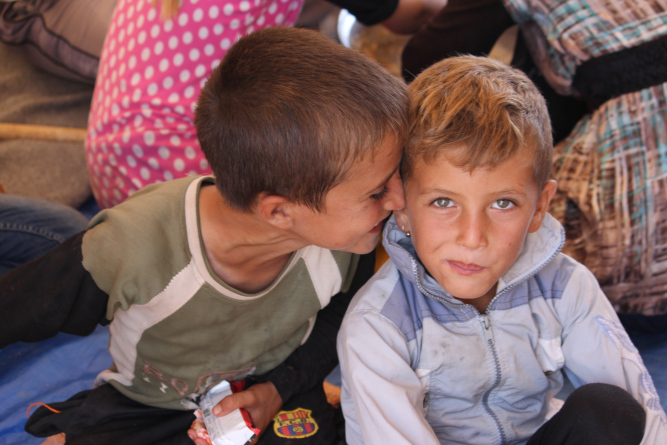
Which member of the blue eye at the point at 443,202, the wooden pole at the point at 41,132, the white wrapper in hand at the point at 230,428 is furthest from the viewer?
the wooden pole at the point at 41,132

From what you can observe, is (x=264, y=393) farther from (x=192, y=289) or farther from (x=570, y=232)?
(x=570, y=232)

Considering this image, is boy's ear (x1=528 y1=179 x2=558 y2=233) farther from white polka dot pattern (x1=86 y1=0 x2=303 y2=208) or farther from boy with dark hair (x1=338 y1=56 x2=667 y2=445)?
white polka dot pattern (x1=86 y1=0 x2=303 y2=208)

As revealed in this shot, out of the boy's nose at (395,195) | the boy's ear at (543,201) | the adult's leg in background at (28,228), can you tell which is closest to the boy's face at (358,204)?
the boy's nose at (395,195)

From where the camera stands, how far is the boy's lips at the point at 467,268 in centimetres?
91

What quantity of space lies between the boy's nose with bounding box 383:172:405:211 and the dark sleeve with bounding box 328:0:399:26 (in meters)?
0.91

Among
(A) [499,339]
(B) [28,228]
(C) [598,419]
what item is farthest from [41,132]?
(C) [598,419]

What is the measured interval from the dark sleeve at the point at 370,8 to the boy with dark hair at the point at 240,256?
0.84m

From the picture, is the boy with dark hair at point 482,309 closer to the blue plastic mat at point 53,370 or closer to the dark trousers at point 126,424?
the dark trousers at point 126,424

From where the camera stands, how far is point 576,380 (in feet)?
3.38

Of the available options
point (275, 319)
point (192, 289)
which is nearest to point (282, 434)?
point (275, 319)

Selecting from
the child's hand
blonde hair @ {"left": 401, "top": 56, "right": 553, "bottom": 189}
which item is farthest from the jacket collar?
the child's hand

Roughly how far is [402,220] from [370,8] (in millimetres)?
932

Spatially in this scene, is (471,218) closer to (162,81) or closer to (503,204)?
(503,204)

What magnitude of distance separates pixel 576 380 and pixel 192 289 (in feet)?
2.32
